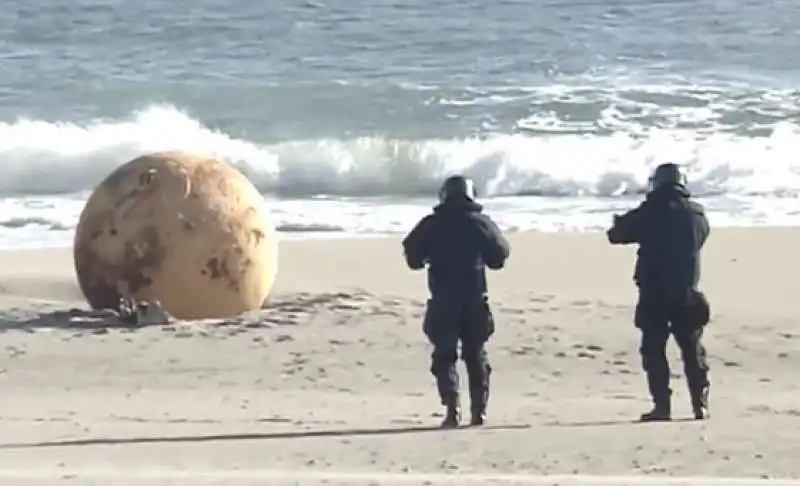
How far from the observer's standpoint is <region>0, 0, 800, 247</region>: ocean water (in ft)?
64.7

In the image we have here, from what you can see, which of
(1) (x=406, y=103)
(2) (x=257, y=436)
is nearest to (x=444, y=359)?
(2) (x=257, y=436)

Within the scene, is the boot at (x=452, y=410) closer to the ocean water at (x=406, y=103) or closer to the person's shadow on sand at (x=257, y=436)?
the person's shadow on sand at (x=257, y=436)

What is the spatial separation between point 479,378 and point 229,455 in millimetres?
1555

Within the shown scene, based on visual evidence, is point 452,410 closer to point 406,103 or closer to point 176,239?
point 176,239

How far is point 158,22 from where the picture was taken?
1318 inches

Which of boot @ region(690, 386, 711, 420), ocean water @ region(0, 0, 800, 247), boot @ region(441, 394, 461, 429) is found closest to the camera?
boot @ region(441, 394, 461, 429)

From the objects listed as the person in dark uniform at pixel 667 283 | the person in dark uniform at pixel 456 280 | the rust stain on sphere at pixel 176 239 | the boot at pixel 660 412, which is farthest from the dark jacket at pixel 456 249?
the rust stain on sphere at pixel 176 239

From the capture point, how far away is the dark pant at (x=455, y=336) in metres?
8.45

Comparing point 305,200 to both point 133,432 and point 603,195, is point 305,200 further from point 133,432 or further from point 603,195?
point 133,432

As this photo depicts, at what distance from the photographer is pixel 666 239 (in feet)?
27.9

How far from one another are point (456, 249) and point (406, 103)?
18749 millimetres

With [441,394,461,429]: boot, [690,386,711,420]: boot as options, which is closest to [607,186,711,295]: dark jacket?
[690,386,711,420]: boot

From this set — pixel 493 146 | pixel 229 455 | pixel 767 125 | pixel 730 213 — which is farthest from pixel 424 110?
pixel 229 455

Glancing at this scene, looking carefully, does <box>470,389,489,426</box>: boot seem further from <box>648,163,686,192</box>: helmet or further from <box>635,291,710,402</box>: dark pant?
<box>648,163,686,192</box>: helmet
